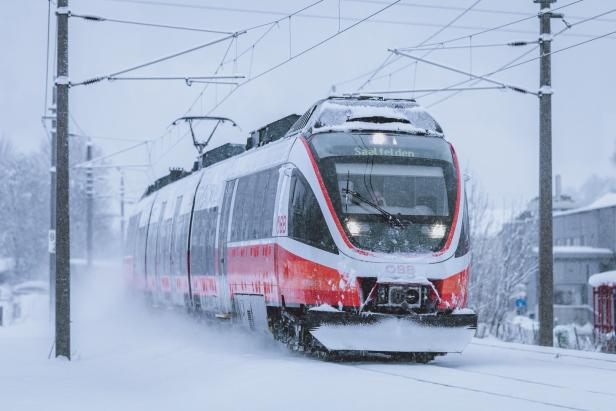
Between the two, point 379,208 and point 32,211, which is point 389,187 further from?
point 32,211

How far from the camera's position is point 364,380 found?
13.0 m

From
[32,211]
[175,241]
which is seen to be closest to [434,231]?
[175,241]

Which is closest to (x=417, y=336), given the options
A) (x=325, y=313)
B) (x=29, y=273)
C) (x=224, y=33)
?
(x=325, y=313)

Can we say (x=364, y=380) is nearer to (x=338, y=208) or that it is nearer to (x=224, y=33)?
(x=338, y=208)

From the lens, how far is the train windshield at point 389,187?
15.9 m

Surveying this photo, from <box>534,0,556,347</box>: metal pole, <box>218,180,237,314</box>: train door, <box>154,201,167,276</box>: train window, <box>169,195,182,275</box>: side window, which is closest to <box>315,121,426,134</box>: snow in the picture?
<box>218,180,237,314</box>: train door

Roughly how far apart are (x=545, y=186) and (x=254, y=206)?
6959 millimetres

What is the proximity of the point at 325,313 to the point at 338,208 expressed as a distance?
1431mm

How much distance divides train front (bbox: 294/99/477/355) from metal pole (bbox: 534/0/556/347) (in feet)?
22.1

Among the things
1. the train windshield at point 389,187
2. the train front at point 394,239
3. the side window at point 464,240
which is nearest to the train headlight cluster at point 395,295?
the train front at point 394,239

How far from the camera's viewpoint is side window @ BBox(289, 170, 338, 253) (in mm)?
15883

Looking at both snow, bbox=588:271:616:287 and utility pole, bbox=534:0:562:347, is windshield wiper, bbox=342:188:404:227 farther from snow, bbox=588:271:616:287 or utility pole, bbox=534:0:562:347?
snow, bbox=588:271:616:287

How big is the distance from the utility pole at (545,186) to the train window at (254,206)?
6435 mm

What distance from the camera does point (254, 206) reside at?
19062 mm
